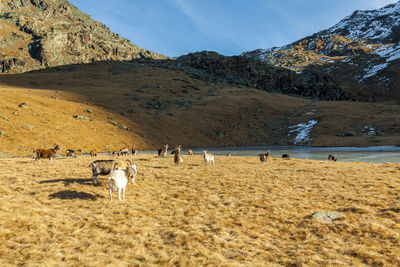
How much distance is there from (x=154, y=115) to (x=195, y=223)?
59035 millimetres

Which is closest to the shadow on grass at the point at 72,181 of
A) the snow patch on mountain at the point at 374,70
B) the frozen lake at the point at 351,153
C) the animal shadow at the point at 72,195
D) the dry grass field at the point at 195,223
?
the dry grass field at the point at 195,223

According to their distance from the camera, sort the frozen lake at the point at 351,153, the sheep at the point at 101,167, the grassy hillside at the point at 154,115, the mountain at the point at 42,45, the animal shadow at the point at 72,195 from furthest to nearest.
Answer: the mountain at the point at 42,45 < the grassy hillside at the point at 154,115 < the frozen lake at the point at 351,153 < the sheep at the point at 101,167 < the animal shadow at the point at 72,195

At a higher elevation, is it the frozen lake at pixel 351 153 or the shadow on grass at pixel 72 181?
the frozen lake at pixel 351 153

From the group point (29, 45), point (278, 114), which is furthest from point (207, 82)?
point (29, 45)

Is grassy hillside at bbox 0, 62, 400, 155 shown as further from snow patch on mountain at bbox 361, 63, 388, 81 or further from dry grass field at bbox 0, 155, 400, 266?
snow patch on mountain at bbox 361, 63, 388, 81

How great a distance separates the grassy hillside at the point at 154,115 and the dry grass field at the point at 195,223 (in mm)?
28884

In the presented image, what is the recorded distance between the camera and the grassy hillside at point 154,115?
4575 centimetres

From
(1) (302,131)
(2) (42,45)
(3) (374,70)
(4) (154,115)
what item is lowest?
(1) (302,131)

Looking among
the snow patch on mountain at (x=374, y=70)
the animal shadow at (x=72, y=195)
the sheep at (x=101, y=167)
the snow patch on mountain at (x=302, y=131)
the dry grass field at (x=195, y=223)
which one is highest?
the snow patch on mountain at (x=374, y=70)

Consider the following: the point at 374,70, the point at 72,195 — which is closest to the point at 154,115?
the point at 72,195

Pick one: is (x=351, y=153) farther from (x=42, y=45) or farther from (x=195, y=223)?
(x=42, y=45)

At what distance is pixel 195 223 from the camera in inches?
421

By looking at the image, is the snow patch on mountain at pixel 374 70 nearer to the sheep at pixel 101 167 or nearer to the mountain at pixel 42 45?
Answer: the mountain at pixel 42 45

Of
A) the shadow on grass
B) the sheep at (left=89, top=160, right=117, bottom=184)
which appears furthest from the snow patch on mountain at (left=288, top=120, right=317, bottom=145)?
the shadow on grass
